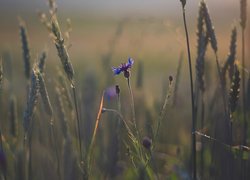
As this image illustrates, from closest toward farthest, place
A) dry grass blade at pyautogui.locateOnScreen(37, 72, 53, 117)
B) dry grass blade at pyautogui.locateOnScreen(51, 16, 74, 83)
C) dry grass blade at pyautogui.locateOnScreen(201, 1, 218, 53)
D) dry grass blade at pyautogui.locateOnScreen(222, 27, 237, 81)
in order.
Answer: dry grass blade at pyautogui.locateOnScreen(51, 16, 74, 83), dry grass blade at pyautogui.locateOnScreen(37, 72, 53, 117), dry grass blade at pyautogui.locateOnScreen(201, 1, 218, 53), dry grass blade at pyautogui.locateOnScreen(222, 27, 237, 81)

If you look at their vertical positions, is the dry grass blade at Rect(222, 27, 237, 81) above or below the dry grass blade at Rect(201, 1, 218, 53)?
below

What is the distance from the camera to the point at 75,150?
2217mm

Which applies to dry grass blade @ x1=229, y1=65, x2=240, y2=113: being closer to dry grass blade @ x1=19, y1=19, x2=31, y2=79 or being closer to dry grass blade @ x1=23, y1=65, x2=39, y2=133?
dry grass blade @ x1=23, y1=65, x2=39, y2=133

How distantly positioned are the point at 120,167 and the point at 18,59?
16.5 feet

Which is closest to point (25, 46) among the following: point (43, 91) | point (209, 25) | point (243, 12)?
point (43, 91)

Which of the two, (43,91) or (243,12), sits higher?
(243,12)

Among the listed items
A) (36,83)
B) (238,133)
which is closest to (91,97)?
(238,133)

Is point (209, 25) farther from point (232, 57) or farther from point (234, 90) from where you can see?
point (234, 90)

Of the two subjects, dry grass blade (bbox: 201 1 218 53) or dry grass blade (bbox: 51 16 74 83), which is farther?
dry grass blade (bbox: 201 1 218 53)

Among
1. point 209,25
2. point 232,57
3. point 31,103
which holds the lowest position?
point 31,103

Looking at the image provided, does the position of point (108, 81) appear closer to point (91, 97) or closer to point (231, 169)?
point (91, 97)

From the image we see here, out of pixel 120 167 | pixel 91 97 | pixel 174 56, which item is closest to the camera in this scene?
pixel 120 167

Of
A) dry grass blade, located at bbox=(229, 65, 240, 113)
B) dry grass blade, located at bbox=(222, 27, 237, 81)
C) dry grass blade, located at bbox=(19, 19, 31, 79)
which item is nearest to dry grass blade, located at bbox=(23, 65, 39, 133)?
dry grass blade, located at bbox=(19, 19, 31, 79)

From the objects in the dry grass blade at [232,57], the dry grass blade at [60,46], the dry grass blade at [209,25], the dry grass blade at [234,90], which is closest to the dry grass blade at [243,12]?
the dry grass blade at [232,57]
